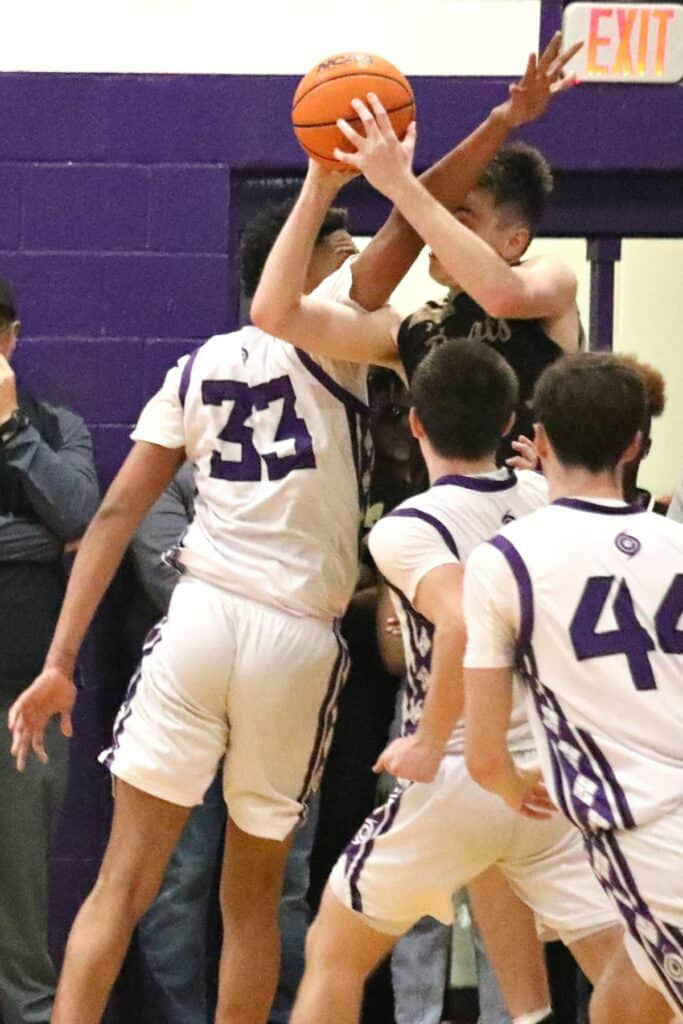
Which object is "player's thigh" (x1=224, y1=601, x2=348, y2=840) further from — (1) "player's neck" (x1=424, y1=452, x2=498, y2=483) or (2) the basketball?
(2) the basketball

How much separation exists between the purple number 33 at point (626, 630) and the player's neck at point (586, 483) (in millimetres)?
200

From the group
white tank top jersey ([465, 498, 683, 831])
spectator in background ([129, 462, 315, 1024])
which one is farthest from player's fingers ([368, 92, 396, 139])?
spectator in background ([129, 462, 315, 1024])

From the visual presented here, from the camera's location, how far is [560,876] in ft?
11.7

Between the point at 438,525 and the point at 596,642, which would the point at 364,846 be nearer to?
the point at 438,525

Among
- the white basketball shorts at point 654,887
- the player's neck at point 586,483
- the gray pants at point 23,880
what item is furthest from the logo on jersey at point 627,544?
the gray pants at point 23,880

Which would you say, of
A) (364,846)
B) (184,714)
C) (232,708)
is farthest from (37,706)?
(364,846)

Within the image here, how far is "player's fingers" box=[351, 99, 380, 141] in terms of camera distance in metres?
3.65

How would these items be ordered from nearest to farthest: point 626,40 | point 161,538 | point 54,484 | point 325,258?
1. point 325,258
2. point 54,484
3. point 161,538
4. point 626,40

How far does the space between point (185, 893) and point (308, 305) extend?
6.96 feet

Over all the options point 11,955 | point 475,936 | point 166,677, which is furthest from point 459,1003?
point 166,677

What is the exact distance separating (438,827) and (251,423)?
1.07m

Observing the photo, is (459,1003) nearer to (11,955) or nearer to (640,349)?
(11,955)

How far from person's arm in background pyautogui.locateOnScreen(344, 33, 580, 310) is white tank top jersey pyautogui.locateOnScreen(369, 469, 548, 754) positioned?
56 cm

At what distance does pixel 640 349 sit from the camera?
258 inches
